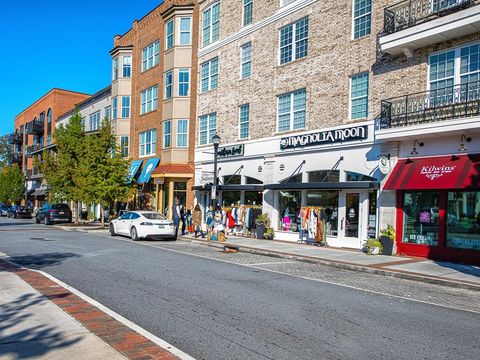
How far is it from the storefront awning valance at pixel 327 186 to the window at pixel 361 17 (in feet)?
20.1

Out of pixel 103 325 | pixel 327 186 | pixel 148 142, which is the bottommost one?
pixel 103 325

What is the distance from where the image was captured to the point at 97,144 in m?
30.2

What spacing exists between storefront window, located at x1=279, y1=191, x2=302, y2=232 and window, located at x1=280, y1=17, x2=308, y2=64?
651cm

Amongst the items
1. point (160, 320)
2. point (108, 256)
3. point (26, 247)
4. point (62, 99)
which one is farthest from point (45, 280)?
point (62, 99)

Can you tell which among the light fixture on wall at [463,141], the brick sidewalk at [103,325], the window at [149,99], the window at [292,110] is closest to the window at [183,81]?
the window at [149,99]

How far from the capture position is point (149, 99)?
114 feet

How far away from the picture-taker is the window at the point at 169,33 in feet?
103

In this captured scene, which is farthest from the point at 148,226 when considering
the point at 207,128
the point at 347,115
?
the point at 347,115

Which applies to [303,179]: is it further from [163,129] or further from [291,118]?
[163,129]

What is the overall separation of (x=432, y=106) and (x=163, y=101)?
801 inches

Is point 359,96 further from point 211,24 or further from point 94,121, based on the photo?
point 94,121

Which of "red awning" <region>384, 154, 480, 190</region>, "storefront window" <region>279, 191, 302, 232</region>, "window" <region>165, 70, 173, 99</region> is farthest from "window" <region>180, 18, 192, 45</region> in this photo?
"red awning" <region>384, 154, 480, 190</region>

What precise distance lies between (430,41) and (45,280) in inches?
546

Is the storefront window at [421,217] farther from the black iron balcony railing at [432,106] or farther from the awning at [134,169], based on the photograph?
the awning at [134,169]
